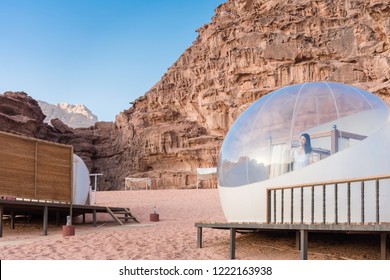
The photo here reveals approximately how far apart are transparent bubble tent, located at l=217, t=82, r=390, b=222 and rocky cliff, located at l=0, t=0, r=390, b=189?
31914 millimetres

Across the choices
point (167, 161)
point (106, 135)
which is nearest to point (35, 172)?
point (167, 161)

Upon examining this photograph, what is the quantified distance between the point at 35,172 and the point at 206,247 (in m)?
6.81

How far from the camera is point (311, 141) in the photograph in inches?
371

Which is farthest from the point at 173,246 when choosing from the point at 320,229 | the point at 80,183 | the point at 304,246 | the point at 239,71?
the point at 239,71

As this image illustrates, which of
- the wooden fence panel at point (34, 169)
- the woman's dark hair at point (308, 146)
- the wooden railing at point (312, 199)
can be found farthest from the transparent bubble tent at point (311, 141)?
the wooden fence panel at point (34, 169)

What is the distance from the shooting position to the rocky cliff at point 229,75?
48.6 m

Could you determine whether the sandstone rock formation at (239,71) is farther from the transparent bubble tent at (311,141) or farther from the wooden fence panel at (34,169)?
the transparent bubble tent at (311,141)

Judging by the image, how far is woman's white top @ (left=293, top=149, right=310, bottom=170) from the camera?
9359 mm

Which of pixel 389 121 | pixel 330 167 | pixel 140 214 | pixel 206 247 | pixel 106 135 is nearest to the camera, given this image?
pixel 330 167

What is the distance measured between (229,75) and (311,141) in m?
45.9

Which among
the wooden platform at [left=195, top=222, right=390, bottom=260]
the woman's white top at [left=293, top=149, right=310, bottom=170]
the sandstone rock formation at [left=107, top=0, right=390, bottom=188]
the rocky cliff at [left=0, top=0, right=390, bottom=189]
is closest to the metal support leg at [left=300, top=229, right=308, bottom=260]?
the wooden platform at [left=195, top=222, right=390, bottom=260]

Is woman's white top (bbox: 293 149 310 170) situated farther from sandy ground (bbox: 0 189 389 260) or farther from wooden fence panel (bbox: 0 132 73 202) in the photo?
wooden fence panel (bbox: 0 132 73 202)
